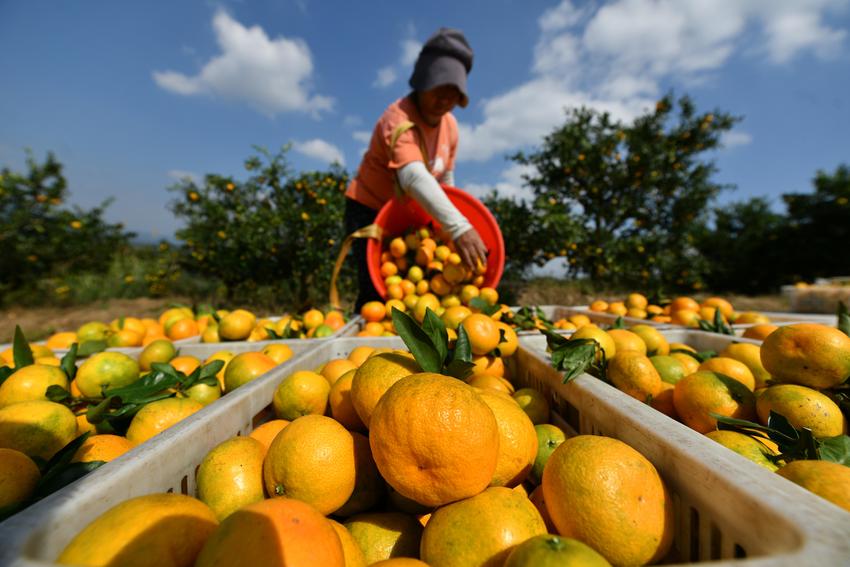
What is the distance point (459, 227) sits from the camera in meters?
2.82

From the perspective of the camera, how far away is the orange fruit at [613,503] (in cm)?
72

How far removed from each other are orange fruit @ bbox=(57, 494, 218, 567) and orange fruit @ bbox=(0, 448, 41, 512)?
35 cm

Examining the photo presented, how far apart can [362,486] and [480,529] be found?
38 cm

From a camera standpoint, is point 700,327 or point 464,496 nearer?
point 464,496

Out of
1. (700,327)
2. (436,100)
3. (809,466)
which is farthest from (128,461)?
(436,100)

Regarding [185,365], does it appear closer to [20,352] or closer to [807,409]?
[20,352]

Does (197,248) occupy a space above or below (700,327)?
above

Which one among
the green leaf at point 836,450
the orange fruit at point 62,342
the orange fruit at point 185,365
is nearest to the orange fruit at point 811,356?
the green leaf at point 836,450

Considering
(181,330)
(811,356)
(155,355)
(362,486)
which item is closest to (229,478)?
(362,486)

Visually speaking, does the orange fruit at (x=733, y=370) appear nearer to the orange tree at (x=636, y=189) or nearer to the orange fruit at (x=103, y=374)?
the orange fruit at (x=103, y=374)

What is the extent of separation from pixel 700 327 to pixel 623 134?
20.0 ft

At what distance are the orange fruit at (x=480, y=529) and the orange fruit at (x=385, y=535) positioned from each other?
0.33ft

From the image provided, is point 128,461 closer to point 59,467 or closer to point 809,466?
point 59,467

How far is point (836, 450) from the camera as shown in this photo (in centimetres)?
93
